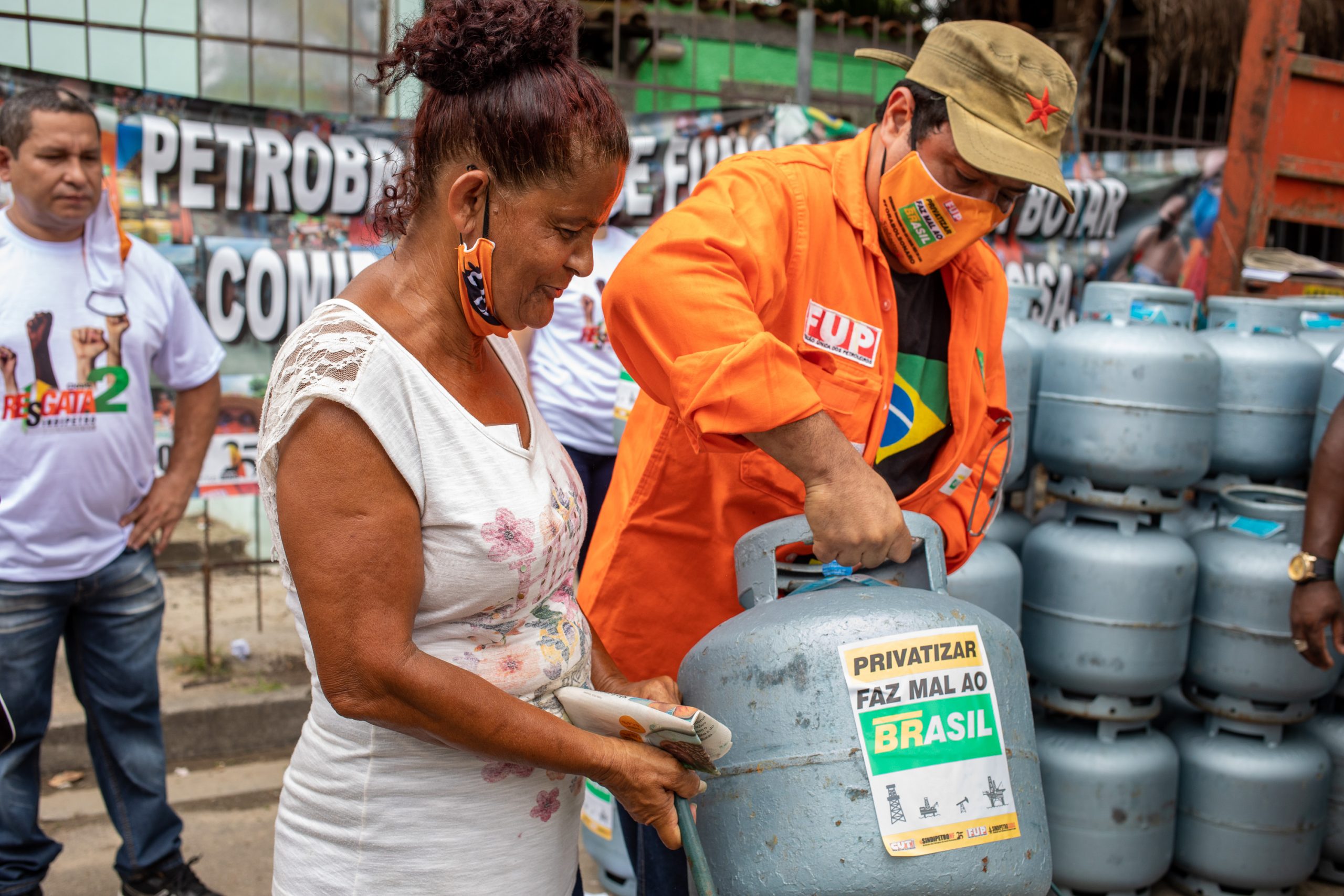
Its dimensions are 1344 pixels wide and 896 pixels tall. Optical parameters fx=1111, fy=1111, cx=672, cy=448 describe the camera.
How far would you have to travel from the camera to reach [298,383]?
117cm

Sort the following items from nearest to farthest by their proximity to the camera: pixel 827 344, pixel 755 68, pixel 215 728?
pixel 827 344
pixel 215 728
pixel 755 68

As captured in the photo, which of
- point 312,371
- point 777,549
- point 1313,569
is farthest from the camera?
point 1313,569

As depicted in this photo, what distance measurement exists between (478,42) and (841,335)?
2.62ft

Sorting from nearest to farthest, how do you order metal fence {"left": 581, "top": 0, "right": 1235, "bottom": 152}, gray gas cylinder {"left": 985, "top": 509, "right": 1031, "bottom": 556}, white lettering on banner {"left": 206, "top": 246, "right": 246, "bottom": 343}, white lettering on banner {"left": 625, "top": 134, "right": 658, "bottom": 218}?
gray gas cylinder {"left": 985, "top": 509, "right": 1031, "bottom": 556} → white lettering on banner {"left": 206, "top": 246, "right": 246, "bottom": 343} → white lettering on banner {"left": 625, "top": 134, "right": 658, "bottom": 218} → metal fence {"left": 581, "top": 0, "right": 1235, "bottom": 152}

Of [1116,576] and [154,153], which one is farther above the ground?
[154,153]

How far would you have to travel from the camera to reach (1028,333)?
356 centimetres

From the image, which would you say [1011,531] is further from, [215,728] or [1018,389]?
[215,728]

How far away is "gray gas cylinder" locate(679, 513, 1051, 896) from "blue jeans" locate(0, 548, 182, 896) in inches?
76.6

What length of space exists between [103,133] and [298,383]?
3.12m

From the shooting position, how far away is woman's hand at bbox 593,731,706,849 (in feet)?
4.32

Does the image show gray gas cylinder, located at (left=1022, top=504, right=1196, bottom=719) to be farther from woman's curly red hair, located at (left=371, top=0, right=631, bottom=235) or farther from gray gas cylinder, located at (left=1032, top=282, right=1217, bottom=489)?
woman's curly red hair, located at (left=371, top=0, right=631, bottom=235)

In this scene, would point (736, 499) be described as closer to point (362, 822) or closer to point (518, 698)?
point (518, 698)

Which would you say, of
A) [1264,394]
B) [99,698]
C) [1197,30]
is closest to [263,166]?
[99,698]

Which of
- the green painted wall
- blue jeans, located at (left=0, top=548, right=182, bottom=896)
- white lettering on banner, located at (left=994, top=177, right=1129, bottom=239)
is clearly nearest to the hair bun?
blue jeans, located at (left=0, top=548, right=182, bottom=896)
